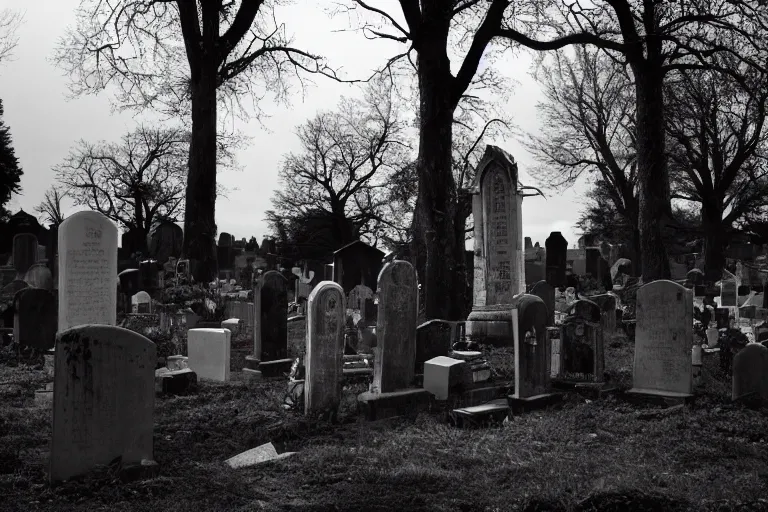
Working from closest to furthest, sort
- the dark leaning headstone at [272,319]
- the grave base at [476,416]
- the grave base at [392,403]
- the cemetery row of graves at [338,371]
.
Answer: the cemetery row of graves at [338,371]
the grave base at [476,416]
the grave base at [392,403]
the dark leaning headstone at [272,319]

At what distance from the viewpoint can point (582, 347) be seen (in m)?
9.47

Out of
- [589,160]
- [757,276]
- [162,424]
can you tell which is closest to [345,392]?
[162,424]

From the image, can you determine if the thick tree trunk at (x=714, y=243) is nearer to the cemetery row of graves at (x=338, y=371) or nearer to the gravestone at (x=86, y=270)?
the cemetery row of graves at (x=338, y=371)

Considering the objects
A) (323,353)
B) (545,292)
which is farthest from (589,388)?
(545,292)

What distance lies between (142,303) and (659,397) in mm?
11447

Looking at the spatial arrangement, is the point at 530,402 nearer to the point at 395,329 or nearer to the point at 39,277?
the point at 395,329

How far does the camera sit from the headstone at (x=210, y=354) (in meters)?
10.0

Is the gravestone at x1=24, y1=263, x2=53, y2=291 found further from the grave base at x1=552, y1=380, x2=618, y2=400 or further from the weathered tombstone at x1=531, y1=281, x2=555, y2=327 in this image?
the grave base at x1=552, y1=380, x2=618, y2=400

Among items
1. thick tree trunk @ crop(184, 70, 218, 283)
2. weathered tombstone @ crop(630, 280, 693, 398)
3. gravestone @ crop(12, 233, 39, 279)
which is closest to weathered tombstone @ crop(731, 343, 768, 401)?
weathered tombstone @ crop(630, 280, 693, 398)

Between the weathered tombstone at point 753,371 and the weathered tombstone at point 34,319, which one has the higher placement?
the weathered tombstone at point 34,319

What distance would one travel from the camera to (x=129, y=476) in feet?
16.6

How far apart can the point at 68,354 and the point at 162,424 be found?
2.46 metres

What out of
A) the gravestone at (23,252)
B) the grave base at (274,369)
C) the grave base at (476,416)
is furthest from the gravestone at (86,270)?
the gravestone at (23,252)

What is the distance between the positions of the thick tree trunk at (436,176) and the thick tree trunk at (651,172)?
18.1 ft
